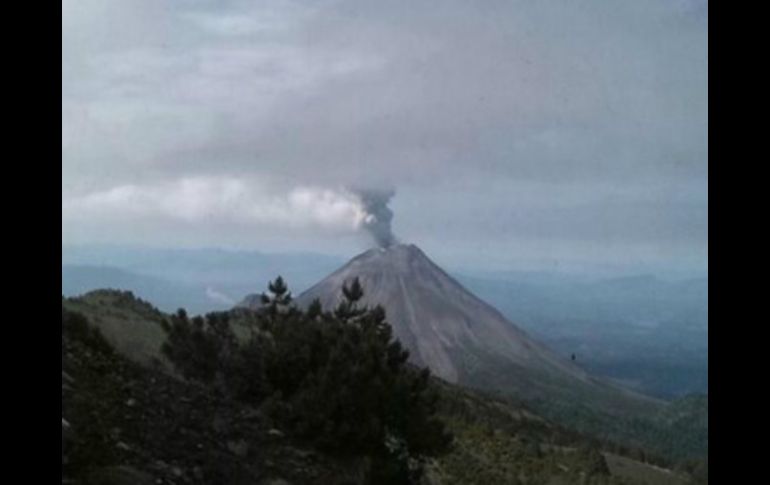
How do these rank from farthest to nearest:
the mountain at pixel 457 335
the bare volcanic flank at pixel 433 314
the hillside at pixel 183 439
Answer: the mountain at pixel 457 335 → the bare volcanic flank at pixel 433 314 → the hillside at pixel 183 439

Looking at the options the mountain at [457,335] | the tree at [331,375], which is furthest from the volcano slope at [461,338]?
the tree at [331,375]

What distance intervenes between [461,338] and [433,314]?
6.54 feet

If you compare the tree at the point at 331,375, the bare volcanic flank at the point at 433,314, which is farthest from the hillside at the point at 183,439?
the bare volcanic flank at the point at 433,314

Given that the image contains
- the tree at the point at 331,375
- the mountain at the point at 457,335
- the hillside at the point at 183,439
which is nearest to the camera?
the hillside at the point at 183,439

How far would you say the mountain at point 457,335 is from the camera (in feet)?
23.1

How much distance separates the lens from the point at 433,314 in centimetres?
798

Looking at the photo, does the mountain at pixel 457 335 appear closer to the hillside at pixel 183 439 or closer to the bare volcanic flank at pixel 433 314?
the bare volcanic flank at pixel 433 314

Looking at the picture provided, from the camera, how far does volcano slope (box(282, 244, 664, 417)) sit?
7.05m

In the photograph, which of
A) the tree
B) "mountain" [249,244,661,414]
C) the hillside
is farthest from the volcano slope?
the hillside

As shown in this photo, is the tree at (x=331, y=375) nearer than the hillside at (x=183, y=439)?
No

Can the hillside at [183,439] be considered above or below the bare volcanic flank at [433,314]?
below

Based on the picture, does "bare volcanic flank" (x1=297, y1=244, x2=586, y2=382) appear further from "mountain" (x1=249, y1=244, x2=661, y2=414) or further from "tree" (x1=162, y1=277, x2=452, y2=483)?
"tree" (x1=162, y1=277, x2=452, y2=483)
